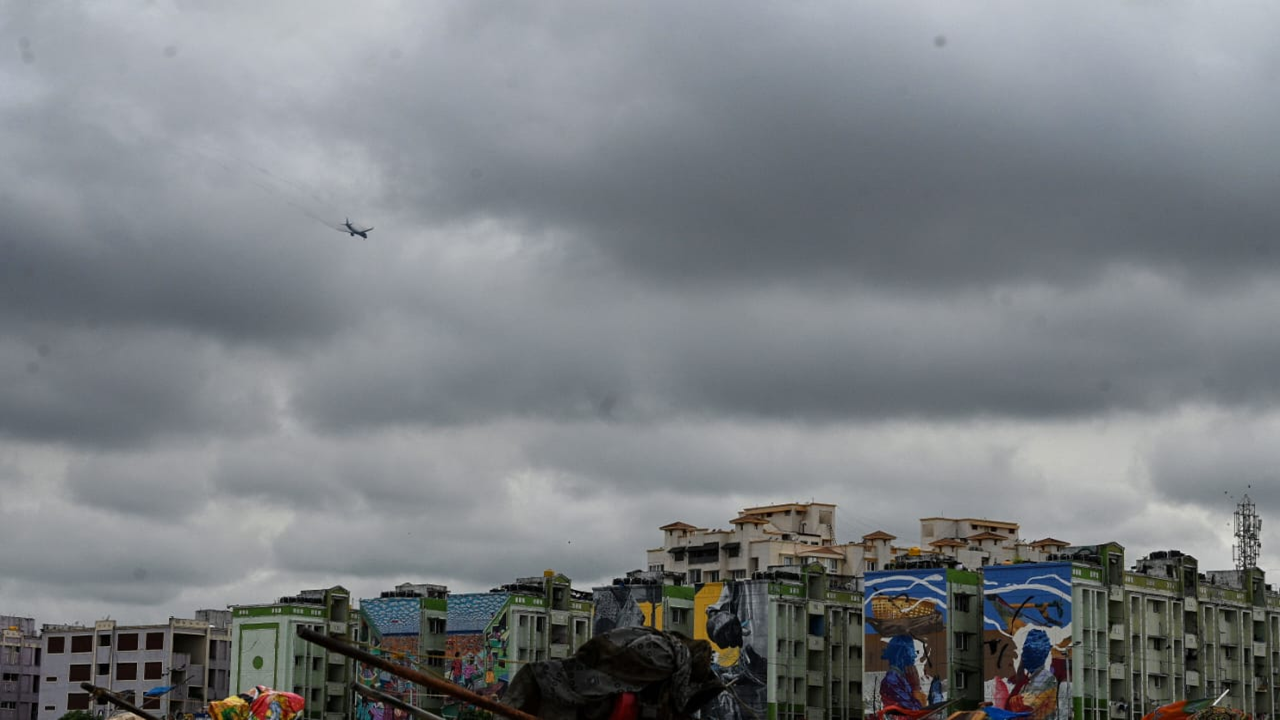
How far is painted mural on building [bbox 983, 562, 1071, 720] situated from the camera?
126 metres

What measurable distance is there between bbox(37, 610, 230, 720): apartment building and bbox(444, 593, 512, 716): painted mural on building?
39.7 metres

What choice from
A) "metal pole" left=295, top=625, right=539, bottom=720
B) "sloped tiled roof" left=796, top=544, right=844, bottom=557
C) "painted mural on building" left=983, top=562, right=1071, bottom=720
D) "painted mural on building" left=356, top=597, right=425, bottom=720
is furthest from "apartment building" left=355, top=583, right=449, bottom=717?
"metal pole" left=295, top=625, right=539, bottom=720

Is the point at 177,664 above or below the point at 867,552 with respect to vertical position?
below

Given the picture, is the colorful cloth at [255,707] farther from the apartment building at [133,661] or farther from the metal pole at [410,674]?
the apartment building at [133,661]

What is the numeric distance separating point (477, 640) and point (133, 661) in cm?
5393

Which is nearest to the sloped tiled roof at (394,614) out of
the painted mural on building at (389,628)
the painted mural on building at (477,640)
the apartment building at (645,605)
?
the painted mural on building at (389,628)

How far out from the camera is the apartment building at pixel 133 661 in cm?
19050

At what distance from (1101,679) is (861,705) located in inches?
982

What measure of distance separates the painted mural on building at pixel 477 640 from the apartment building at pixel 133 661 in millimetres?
39672

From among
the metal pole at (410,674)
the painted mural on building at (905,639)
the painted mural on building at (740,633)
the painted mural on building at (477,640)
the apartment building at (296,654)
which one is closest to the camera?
the metal pole at (410,674)

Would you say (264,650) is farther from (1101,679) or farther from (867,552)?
(1101,679)

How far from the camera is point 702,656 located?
78.9 feet

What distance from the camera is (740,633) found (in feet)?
468

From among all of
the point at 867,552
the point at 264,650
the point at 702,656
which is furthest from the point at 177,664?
the point at 702,656
